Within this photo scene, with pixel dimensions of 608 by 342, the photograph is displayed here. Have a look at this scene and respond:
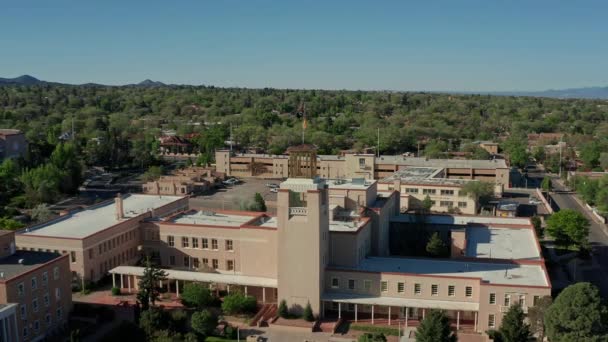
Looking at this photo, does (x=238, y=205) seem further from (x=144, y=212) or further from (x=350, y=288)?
(x=350, y=288)

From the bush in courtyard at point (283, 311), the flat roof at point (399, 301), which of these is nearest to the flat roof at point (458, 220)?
the flat roof at point (399, 301)

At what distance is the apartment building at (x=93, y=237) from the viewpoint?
4450 cm

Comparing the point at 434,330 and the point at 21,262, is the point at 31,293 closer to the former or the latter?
the point at 21,262

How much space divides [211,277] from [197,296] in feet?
11.2

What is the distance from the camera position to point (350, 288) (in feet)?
132

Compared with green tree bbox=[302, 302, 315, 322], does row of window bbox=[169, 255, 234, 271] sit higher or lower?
higher

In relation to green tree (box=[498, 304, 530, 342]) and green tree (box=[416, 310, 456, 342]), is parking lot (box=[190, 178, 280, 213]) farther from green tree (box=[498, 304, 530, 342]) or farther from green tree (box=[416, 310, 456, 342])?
green tree (box=[498, 304, 530, 342])

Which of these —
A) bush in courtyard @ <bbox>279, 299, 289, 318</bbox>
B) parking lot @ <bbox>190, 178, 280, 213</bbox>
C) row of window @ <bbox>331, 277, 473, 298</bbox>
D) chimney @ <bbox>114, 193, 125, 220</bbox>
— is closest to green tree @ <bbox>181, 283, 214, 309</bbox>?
bush in courtyard @ <bbox>279, 299, 289, 318</bbox>

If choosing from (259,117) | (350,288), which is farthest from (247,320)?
(259,117)

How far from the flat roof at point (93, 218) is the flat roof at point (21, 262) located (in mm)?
6121

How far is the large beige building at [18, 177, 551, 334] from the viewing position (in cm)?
3853

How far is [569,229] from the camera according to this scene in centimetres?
5412

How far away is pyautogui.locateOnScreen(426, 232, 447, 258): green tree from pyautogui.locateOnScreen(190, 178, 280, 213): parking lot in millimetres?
26191

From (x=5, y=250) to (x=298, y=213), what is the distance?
1864 centimetres
